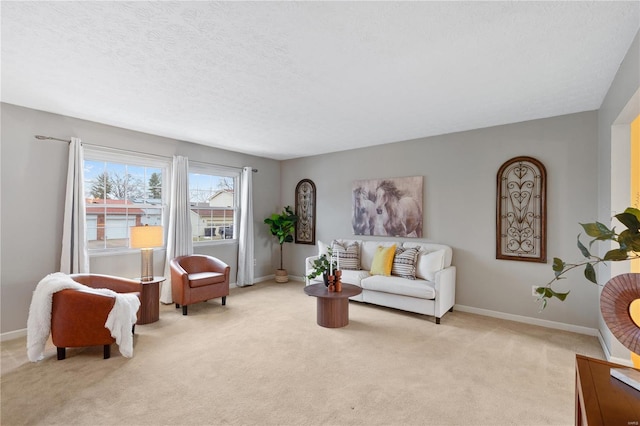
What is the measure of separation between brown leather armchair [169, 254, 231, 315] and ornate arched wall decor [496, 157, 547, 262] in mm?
3821

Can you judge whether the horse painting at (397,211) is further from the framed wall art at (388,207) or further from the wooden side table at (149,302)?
the wooden side table at (149,302)

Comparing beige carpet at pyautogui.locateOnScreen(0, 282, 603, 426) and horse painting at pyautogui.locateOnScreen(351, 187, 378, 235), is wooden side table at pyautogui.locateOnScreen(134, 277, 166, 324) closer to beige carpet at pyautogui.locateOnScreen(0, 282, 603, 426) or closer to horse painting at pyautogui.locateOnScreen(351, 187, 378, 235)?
beige carpet at pyautogui.locateOnScreen(0, 282, 603, 426)

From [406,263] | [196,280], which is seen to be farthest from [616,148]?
[196,280]

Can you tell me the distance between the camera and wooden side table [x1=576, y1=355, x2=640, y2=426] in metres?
1.02

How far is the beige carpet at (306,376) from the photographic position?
204cm

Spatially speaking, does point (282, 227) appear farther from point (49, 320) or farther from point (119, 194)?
point (49, 320)

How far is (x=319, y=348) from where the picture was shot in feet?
9.98

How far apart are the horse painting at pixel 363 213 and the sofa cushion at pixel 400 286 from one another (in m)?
1.10

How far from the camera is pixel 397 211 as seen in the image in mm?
4922

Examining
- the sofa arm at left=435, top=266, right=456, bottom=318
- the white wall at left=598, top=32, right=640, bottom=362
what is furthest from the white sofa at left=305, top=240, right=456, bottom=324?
the white wall at left=598, top=32, right=640, bottom=362

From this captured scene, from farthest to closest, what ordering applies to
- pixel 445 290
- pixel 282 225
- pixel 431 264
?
pixel 282 225 → pixel 431 264 → pixel 445 290

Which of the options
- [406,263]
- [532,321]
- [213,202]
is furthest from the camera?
[213,202]

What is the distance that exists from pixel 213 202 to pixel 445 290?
160 inches

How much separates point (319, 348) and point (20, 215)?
357cm
